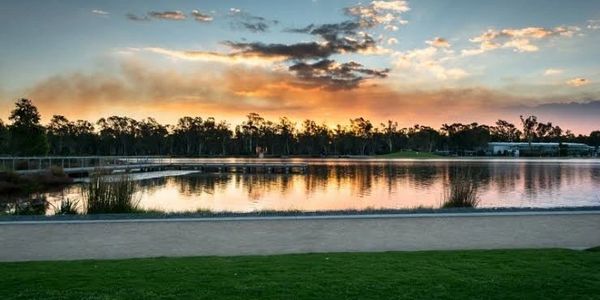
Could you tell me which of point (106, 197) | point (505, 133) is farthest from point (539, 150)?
point (106, 197)

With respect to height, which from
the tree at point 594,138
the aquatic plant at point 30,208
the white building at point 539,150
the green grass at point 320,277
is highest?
the tree at point 594,138

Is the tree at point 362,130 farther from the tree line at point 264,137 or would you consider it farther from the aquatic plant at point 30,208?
the aquatic plant at point 30,208

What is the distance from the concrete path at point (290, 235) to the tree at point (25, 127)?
1369 inches

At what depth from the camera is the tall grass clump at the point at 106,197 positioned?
34.1 feet

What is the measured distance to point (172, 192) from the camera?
2134cm

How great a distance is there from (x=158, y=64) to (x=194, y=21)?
3.60 m

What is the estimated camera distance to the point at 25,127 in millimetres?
37969

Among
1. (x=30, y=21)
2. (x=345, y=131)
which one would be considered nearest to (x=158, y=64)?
(x=30, y=21)

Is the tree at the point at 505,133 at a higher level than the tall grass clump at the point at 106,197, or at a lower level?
higher

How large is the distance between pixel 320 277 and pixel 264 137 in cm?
9668

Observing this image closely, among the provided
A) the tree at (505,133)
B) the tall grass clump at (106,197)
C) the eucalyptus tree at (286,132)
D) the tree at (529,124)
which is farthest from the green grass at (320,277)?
the tree at (505,133)

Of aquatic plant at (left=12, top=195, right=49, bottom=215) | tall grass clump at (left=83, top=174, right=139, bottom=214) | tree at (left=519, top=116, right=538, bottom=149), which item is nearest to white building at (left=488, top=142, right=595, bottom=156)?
tree at (left=519, top=116, right=538, bottom=149)

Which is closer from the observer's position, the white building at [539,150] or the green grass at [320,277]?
the green grass at [320,277]

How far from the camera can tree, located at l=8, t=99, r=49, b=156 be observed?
1489 inches
